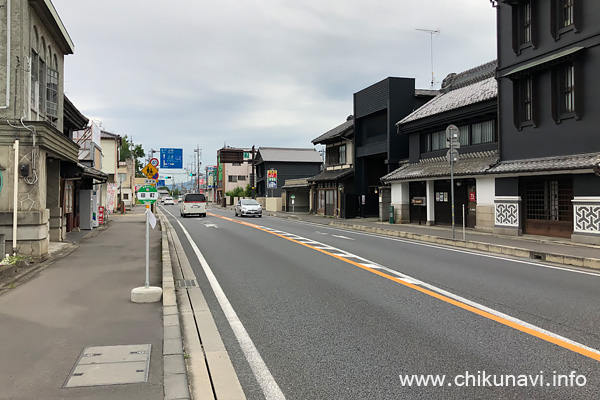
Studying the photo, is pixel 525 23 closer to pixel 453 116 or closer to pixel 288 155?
pixel 453 116

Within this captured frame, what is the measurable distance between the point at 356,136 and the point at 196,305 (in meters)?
28.2

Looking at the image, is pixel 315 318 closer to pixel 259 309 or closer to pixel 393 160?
pixel 259 309

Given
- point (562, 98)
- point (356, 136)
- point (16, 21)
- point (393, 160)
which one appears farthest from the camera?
point (356, 136)

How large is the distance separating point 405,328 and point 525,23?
1720 centimetres

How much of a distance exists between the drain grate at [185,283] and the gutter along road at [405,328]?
0.72ft

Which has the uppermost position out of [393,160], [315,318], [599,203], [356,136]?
[356,136]

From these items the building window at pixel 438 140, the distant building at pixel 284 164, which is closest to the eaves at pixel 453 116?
the building window at pixel 438 140

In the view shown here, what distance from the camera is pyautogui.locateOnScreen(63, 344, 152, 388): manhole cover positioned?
12.7ft

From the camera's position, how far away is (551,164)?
15336mm

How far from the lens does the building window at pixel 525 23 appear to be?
17.5 metres

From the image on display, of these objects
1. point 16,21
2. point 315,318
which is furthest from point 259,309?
point 16,21

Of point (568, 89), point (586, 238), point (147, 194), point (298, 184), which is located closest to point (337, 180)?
point (298, 184)

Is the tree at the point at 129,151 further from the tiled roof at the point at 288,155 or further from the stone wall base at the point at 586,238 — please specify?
the stone wall base at the point at 586,238

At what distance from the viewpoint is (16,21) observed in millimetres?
10047
